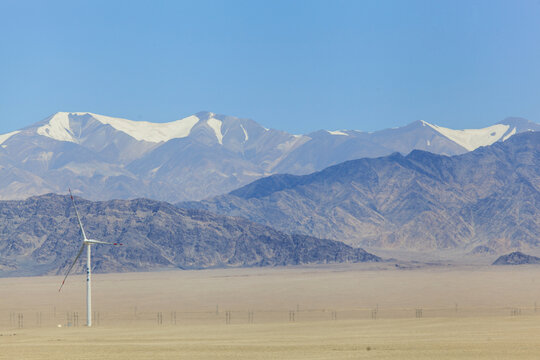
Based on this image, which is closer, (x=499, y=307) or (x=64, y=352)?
(x=64, y=352)

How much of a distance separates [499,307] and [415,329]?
49.6 m

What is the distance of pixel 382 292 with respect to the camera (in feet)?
535

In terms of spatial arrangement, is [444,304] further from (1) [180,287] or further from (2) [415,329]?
(1) [180,287]

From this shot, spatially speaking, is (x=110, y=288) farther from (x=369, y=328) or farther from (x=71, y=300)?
(x=369, y=328)

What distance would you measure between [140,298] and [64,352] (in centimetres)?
9687

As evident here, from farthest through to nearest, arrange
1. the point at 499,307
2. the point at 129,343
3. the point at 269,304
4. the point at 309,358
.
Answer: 1. the point at 269,304
2. the point at 499,307
3. the point at 129,343
4. the point at 309,358

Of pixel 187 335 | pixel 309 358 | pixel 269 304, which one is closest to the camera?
pixel 309 358

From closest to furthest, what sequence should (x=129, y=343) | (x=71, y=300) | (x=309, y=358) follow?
(x=309, y=358)
(x=129, y=343)
(x=71, y=300)

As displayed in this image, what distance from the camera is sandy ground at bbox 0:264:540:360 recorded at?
206 ft

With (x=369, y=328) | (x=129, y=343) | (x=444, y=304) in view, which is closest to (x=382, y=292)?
(x=444, y=304)

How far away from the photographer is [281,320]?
351ft

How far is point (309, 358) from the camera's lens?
57312mm

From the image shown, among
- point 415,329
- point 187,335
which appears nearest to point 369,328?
point 415,329

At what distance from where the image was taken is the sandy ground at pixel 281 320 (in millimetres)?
62656
